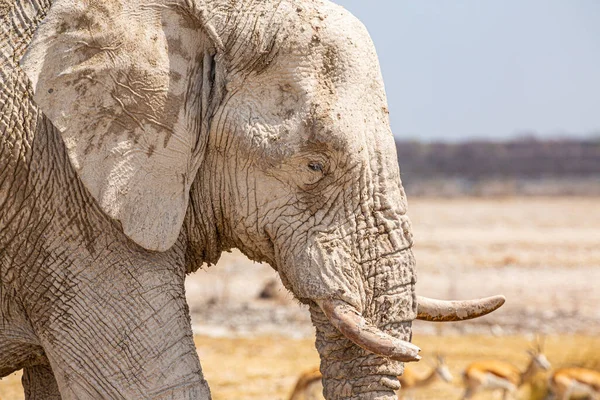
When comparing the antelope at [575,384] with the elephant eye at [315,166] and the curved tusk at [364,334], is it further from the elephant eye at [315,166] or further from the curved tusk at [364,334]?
the elephant eye at [315,166]

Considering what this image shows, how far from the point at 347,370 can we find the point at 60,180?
134cm

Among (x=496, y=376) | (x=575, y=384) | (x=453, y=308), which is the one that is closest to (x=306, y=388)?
(x=496, y=376)

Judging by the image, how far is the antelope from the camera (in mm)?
11039

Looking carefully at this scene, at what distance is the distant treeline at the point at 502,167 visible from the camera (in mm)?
49812

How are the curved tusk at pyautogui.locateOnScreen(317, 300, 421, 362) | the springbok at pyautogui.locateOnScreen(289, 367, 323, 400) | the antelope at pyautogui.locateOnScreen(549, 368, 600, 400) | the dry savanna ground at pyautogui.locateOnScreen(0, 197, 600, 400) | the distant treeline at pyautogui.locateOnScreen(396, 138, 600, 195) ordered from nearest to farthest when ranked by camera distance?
the curved tusk at pyautogui.locateOnScreen(317, 300, 421, 362), the springbok at pyautogui.locateOnScreen(289, 367, 323, 400), the antelope at pyautogui.locateOnScreen(549, 368, 600, 400), the dry savanna ground at pyautogui.locateOnScreen(0, 197, 600, 400), the distant treeline at pyautogui.locateOnScreen(396, 138, 600, 195)

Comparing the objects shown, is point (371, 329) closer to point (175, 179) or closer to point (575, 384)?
point (175, 179)

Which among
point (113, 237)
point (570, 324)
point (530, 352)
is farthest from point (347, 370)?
point (570, 324)

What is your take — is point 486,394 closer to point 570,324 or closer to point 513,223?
point 570,324

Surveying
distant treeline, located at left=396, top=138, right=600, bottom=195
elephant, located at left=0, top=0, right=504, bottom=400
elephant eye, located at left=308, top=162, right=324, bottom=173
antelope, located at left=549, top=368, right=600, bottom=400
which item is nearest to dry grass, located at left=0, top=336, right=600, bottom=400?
antelope, located at left=549, top=368, right=600, bottom=400

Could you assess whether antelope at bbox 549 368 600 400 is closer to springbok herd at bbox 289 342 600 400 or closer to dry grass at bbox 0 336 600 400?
springbok herd at bbox 289 342 600 400

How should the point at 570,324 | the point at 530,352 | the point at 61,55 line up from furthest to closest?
the point at 570,324 < the point at 530,352 < the point at 61,55

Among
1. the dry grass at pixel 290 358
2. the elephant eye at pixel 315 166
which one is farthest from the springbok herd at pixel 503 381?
the elephant eye at pixel 315 166

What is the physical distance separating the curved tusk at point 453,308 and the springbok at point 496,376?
6529 mm

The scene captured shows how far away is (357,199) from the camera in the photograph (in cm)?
447
